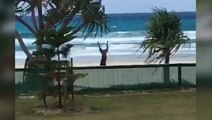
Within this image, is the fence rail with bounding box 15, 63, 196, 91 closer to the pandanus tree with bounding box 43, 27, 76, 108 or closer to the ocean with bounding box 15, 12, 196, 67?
the ocean with bounding box 15, 12, 196, 67

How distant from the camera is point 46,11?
10.9 feet

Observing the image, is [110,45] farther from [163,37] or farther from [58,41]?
[58,41]

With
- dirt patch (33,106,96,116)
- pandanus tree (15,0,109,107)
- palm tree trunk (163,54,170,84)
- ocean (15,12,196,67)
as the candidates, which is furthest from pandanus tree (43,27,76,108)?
palm tree trunk (163,54,170,84)

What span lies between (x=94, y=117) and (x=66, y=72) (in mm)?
461

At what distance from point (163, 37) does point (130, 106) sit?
764 mm

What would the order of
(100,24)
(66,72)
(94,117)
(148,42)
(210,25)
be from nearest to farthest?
(210,25)
(94,117)
(66,72)
(100,24)
(148,42)

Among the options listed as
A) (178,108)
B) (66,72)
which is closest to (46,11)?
(66,72)

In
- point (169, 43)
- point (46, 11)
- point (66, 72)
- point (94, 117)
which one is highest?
point (46, 11)

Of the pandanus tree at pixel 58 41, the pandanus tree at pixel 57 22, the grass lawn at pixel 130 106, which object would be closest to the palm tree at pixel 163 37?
the grass lawn at pixel 130 106

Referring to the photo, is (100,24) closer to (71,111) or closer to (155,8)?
(155,8)

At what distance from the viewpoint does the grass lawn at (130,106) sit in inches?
120

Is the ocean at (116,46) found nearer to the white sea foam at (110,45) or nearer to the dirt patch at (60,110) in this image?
the white sea foam at (110,45)

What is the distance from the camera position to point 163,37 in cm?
377

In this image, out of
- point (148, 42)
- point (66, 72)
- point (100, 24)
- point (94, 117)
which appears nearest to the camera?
point (94, 117)
